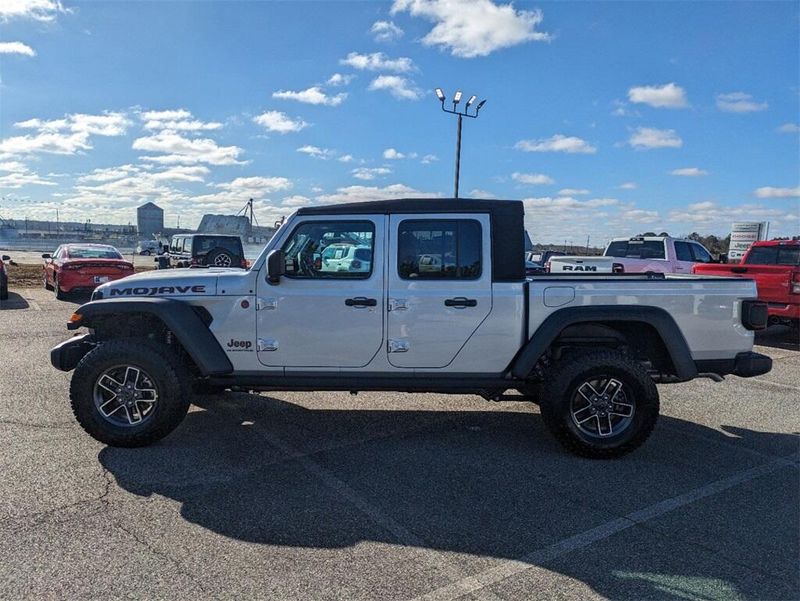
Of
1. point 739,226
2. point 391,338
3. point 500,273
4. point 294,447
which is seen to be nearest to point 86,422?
point 294,447

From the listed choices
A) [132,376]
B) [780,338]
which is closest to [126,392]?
[132,376]

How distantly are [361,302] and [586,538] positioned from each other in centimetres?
229

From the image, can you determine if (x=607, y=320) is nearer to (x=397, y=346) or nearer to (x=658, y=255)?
(x=397, y=346)

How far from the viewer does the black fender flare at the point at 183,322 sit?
446cm

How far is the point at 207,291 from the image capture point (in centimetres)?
460

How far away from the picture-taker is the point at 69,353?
469cm

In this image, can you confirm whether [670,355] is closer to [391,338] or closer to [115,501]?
[391,338]

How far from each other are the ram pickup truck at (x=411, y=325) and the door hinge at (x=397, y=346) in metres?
0.01

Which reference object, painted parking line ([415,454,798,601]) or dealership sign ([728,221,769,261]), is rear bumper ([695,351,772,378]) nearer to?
painted parking line ([415,454,798,601])

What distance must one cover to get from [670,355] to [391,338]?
224cm

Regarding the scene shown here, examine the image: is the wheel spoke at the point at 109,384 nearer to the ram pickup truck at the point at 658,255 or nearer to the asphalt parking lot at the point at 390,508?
the asphalt parking lot at the point at 390,508

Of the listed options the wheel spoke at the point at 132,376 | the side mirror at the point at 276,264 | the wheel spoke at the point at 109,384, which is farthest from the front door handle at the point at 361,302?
Answer: the wheel spoke at the point at 109,384

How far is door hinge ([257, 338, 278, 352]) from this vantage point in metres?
4.59

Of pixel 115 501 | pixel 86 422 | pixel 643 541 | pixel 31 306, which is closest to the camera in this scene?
pixel 643 541
